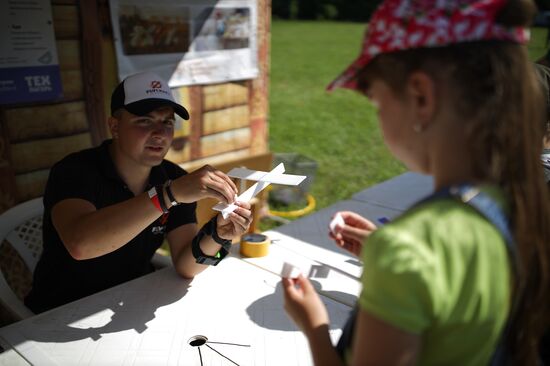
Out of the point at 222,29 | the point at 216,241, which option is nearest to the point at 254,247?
the point at 216,241

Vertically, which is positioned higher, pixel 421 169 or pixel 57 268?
pixel 421 169

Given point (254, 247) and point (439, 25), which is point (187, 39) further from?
point (439, 25)

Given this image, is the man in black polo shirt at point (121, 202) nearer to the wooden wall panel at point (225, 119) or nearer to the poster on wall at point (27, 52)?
the poster on wall at point (27, 52)

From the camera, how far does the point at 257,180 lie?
63.6 inches

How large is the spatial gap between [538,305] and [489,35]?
18.5 inches

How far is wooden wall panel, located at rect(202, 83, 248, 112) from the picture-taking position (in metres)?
3.39

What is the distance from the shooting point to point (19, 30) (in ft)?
7.51

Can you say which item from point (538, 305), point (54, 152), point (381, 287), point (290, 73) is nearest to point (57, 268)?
point (54, 152)

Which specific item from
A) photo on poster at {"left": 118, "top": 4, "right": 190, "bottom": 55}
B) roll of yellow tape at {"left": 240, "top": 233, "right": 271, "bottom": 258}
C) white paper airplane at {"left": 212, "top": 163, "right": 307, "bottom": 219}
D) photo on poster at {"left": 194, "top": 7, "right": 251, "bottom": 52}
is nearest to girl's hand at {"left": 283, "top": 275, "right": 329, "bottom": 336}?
white paper airplane at {"left": 212, "top": 163, "right": 307, "bottom": 219}

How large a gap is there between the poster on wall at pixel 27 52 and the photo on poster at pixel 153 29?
457 millimetres

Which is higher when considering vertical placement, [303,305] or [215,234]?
[303,305]

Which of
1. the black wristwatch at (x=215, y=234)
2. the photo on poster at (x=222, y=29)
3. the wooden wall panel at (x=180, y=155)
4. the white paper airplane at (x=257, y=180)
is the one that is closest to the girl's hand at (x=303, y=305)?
the white paper airplane at (x=257, y=180)

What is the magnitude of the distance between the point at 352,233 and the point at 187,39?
7.86ft

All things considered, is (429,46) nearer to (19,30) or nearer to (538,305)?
(538,305)
